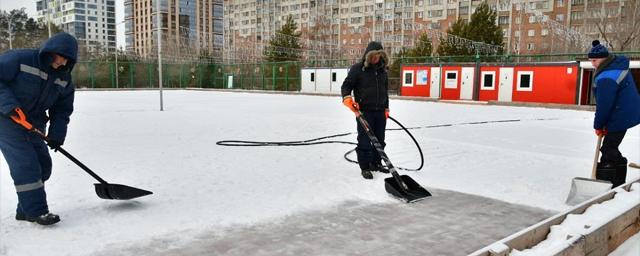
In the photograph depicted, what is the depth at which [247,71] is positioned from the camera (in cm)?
4072

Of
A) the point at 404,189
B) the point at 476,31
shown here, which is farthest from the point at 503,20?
the point at 404,189

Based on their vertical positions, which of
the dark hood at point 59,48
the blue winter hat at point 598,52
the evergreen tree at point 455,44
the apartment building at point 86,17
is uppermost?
the apartment building at point 86,17

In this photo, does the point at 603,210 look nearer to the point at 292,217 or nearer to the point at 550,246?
the point at 550,246

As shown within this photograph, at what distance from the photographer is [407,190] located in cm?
498

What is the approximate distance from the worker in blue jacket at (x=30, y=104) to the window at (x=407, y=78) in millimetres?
24790

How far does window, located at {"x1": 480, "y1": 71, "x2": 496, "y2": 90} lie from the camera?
2396 centimetres

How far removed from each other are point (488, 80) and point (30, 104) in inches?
910

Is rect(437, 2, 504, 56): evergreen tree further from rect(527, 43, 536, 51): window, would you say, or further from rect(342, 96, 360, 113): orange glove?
rect(527, 43, 536, 51): window

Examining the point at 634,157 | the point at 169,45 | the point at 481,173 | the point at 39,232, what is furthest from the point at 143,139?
the point at 169,45

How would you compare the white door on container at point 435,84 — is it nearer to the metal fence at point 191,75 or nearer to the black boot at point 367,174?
the metal fence at point 191,75

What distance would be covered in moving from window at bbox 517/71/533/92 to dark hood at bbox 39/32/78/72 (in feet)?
72.7

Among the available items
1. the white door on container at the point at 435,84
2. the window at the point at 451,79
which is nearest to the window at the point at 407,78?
the white door on container at the point at 435,84

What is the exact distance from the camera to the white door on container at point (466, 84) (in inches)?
976

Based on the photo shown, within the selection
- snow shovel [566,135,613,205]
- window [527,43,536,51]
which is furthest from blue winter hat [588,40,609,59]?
window [527,43,536,51]
